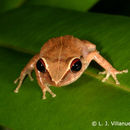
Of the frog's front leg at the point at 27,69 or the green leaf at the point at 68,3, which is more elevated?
the green leaf at the point at 68,3

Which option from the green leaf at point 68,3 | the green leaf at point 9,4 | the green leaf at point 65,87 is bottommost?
the green leaf at point 65,87

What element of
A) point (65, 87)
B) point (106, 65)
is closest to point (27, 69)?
point (65, 87)

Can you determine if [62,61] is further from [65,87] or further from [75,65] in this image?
[65,87]

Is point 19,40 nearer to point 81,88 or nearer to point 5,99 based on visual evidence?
point 5,99

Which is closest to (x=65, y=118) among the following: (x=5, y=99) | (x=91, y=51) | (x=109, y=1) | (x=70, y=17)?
(x=5, y=99)

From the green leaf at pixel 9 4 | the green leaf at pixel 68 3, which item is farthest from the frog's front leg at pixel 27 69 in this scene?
the green leaf at pixel 9 4

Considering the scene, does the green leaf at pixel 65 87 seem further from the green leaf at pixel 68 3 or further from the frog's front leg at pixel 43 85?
the green leaf at pixel 68 3
